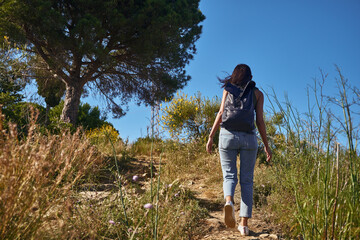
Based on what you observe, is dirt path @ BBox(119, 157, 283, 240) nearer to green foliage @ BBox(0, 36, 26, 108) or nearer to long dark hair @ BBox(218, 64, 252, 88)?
long dark hair @ BBox(218, 64, 252, 88)

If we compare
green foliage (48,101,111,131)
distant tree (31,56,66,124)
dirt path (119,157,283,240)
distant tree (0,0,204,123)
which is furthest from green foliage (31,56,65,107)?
dirt path (119,157,283,240)

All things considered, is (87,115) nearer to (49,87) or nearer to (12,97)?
(49,87)

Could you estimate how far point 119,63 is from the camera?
12.4 metres

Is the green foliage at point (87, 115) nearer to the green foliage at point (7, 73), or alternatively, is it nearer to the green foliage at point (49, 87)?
the green foliage at point (49, 87)

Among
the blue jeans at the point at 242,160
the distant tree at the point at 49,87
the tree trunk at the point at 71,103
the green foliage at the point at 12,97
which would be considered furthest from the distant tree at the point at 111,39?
the blue jeans at the point at 242,160

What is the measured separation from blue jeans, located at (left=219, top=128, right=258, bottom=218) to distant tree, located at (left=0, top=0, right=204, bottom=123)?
290 inches

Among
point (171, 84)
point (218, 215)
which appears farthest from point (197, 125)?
point (218, 215)

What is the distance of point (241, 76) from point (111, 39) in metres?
9.24

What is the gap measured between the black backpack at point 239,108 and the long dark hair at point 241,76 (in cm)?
8

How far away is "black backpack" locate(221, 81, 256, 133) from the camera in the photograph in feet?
10.0

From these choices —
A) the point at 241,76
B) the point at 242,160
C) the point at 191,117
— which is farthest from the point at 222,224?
the point at 191,117

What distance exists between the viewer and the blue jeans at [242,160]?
3.07 metres

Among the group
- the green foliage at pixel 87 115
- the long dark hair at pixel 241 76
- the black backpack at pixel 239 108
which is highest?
the green foliage at pixel 87 115

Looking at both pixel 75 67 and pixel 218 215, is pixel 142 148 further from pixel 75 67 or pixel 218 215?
pixel 218 215
